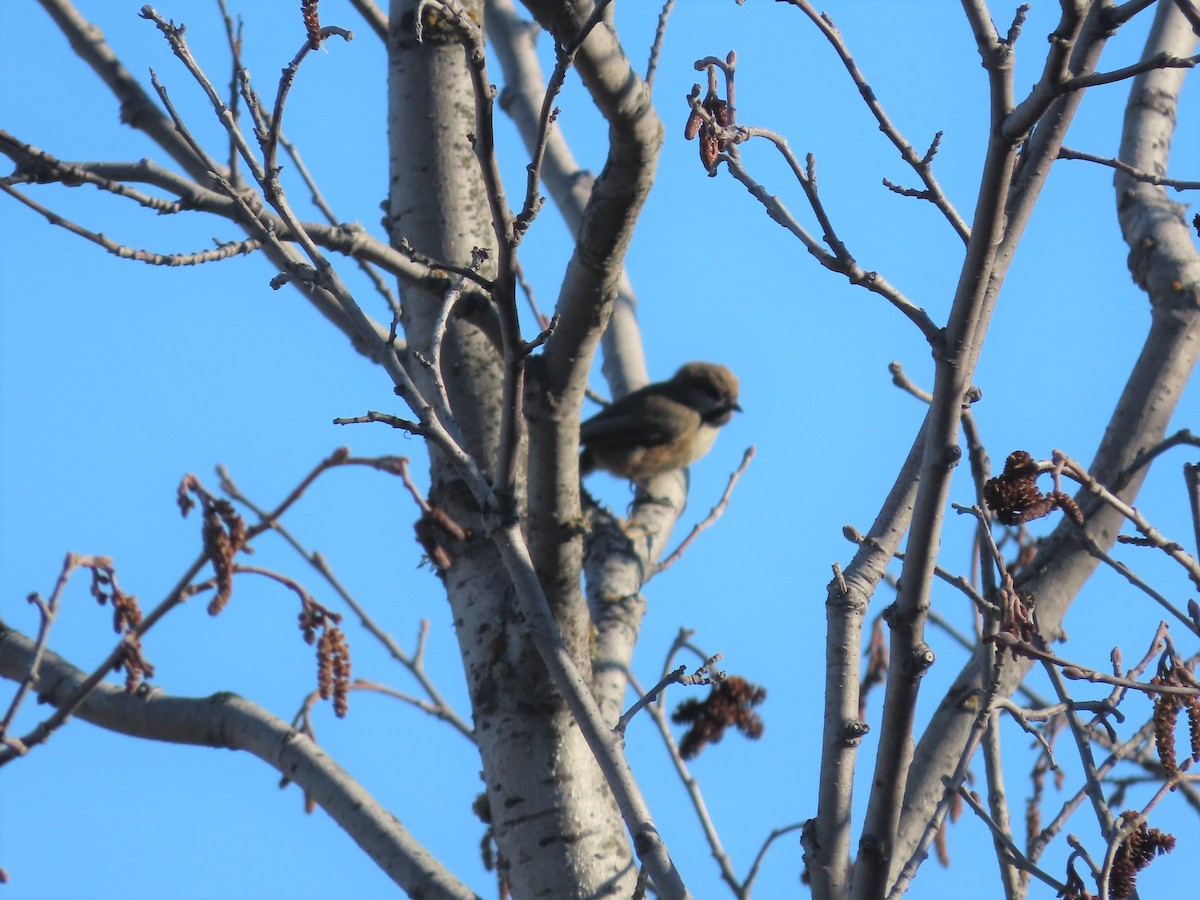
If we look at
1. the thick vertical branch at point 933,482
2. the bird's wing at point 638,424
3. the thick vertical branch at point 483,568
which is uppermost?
the bird's wing at point 638,424

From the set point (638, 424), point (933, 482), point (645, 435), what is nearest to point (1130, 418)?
point (933, 482)

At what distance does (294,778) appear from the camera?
320 centimetres

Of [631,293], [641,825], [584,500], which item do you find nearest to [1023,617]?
[641,825]

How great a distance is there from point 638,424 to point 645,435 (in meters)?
0.23

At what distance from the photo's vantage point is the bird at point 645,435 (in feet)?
23.9

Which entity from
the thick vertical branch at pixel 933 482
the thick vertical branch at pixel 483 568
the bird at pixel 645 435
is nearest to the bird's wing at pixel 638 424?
the bird at pixel 645 435

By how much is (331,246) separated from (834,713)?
4.75 ft

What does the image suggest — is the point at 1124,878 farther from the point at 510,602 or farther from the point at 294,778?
the point at 294,778

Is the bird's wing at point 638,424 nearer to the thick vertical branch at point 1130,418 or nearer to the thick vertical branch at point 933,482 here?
the thick vertical branch at point 1130,418

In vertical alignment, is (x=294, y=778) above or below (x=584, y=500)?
below

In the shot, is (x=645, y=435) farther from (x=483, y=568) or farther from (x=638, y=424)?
(x=483, y=568)

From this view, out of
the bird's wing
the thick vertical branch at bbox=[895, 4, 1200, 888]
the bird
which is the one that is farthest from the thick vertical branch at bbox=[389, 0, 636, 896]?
the bird's wing

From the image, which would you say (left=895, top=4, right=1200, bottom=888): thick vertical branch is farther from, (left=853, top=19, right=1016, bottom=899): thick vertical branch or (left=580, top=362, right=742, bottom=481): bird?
(left=580, top=362, right=742, bottom=481): bird

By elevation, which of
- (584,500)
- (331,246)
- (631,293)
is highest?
(631,293)
